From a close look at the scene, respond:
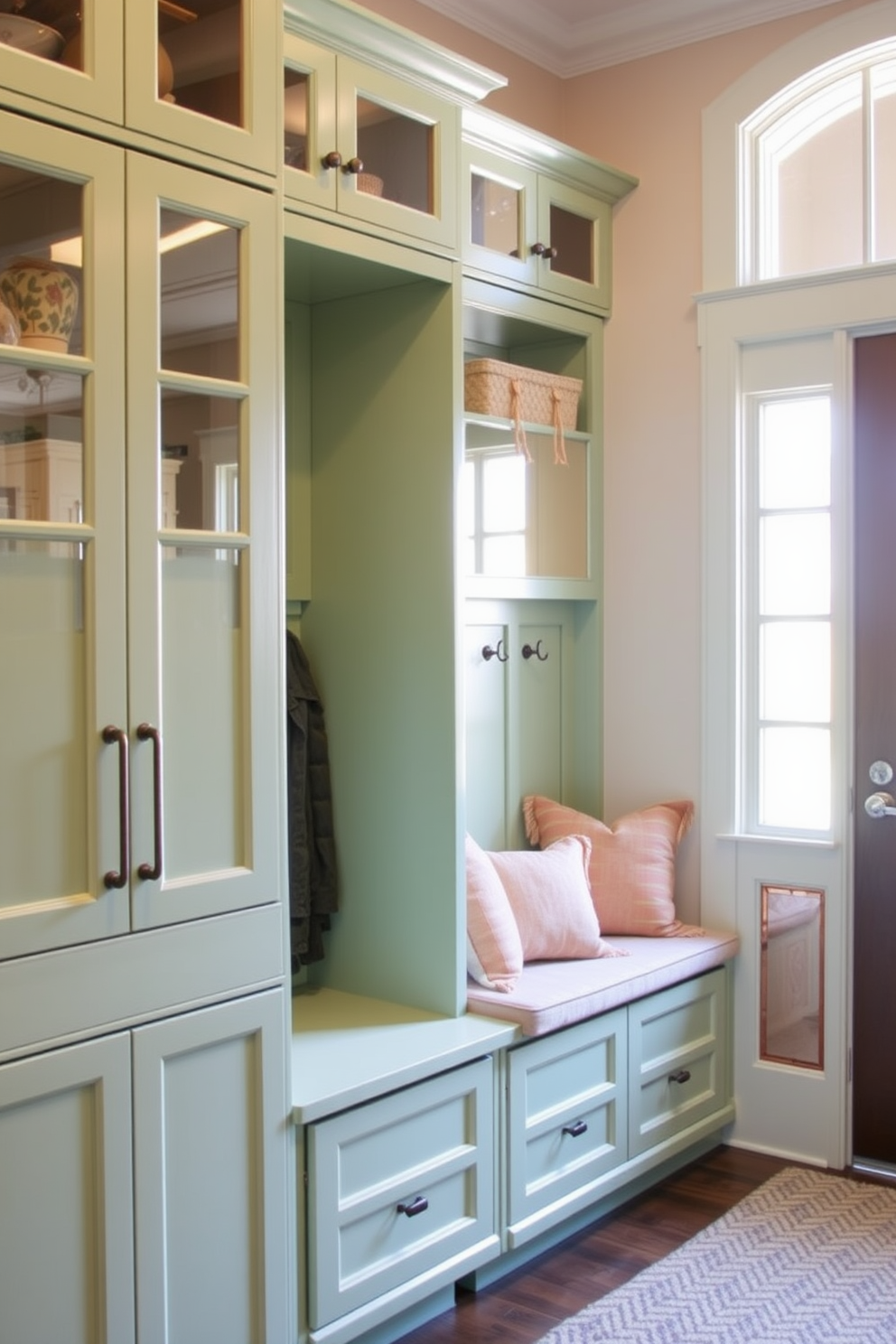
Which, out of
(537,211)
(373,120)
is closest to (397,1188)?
(373,120)

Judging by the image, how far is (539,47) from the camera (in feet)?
12.6

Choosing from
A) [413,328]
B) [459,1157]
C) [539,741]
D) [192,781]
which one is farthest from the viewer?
[539,741]

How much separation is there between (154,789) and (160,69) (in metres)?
1.12

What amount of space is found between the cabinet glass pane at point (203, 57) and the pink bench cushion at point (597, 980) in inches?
72.1

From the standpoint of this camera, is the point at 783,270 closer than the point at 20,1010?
No

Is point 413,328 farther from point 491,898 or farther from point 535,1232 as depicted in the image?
point 535,1232

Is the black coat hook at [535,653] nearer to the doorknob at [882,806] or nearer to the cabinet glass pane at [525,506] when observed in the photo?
the cabinet glass pane at [525,506]

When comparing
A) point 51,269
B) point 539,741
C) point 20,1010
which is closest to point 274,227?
point 51,269

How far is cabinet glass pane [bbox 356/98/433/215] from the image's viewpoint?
2.82 meters

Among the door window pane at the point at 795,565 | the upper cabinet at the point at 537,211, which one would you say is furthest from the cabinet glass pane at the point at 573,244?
the door window pane at the point at 795,565

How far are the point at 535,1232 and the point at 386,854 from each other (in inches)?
34.4

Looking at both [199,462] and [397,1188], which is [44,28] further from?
[397,1188]

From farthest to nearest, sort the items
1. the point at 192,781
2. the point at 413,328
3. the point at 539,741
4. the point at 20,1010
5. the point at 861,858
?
the point at 539,741 → the point at 861,858 → the point at 413,328 → the point at 192,781 → the point at 20,1010

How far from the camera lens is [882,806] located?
3.46 metres
